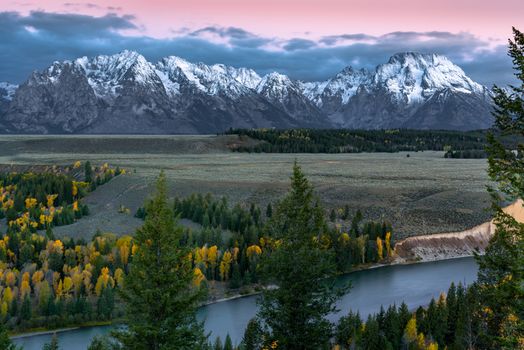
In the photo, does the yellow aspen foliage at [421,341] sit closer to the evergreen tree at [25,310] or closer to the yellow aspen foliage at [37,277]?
the evergreen tree at [25,310]

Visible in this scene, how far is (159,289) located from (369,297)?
180ft

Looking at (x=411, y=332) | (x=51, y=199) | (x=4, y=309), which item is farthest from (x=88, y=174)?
(x=411, y=332)

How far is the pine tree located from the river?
83.4ft

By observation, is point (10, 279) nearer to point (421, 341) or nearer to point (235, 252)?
point (235, 252)

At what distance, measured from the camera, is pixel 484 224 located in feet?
347

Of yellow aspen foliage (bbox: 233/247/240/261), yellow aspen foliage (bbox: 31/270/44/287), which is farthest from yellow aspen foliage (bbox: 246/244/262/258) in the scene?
yellow aspen foliage (bbox: 31/270/44/287)

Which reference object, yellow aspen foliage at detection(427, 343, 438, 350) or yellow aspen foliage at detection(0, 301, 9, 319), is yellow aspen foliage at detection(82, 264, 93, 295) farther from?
yellow aspen foliage at detection(427, 343, 438, 350)

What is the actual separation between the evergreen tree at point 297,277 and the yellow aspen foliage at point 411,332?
25.1 meters

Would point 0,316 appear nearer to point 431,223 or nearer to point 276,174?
point 431,223

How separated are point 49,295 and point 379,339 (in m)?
37.1

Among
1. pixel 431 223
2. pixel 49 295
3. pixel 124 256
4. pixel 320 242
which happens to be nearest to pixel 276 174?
pixel 431 223

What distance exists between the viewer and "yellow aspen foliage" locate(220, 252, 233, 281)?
78000 mm

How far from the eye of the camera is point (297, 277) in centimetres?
2878

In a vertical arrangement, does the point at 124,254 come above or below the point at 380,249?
above
